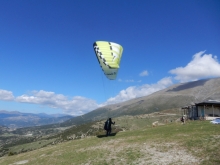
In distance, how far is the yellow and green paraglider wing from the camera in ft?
98.9

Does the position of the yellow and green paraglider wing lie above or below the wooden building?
above

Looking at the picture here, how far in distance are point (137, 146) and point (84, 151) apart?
6839 mm

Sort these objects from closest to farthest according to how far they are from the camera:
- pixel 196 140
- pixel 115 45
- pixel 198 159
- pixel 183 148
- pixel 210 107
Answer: pixel 198 159 → pixel 183 148 → pixel 196 140 → pixel 115 45 → pixel 210 107

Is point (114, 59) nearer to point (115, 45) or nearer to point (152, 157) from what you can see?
point (115, 45)

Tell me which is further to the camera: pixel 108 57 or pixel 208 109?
pixel 208 109

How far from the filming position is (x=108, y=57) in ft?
100

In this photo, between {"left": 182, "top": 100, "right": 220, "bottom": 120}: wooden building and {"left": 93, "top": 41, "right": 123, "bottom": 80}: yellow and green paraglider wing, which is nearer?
{"left": 93, "top": 41, "right": 123, "bottom": 80}: yellow and green paraglider wing

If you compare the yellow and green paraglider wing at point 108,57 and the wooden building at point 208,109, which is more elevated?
the yellow and green paraglider wing at point 108,57

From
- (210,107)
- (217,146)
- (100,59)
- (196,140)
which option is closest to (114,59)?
(100,59)

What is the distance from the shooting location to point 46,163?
25.5 meters

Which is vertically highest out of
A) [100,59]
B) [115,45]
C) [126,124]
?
[115,45]

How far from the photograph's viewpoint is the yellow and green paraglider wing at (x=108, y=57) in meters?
30.2

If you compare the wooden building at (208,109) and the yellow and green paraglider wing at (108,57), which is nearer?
the yellow and green paraglider wing at (108,57)

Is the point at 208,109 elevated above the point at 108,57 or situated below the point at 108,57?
below
